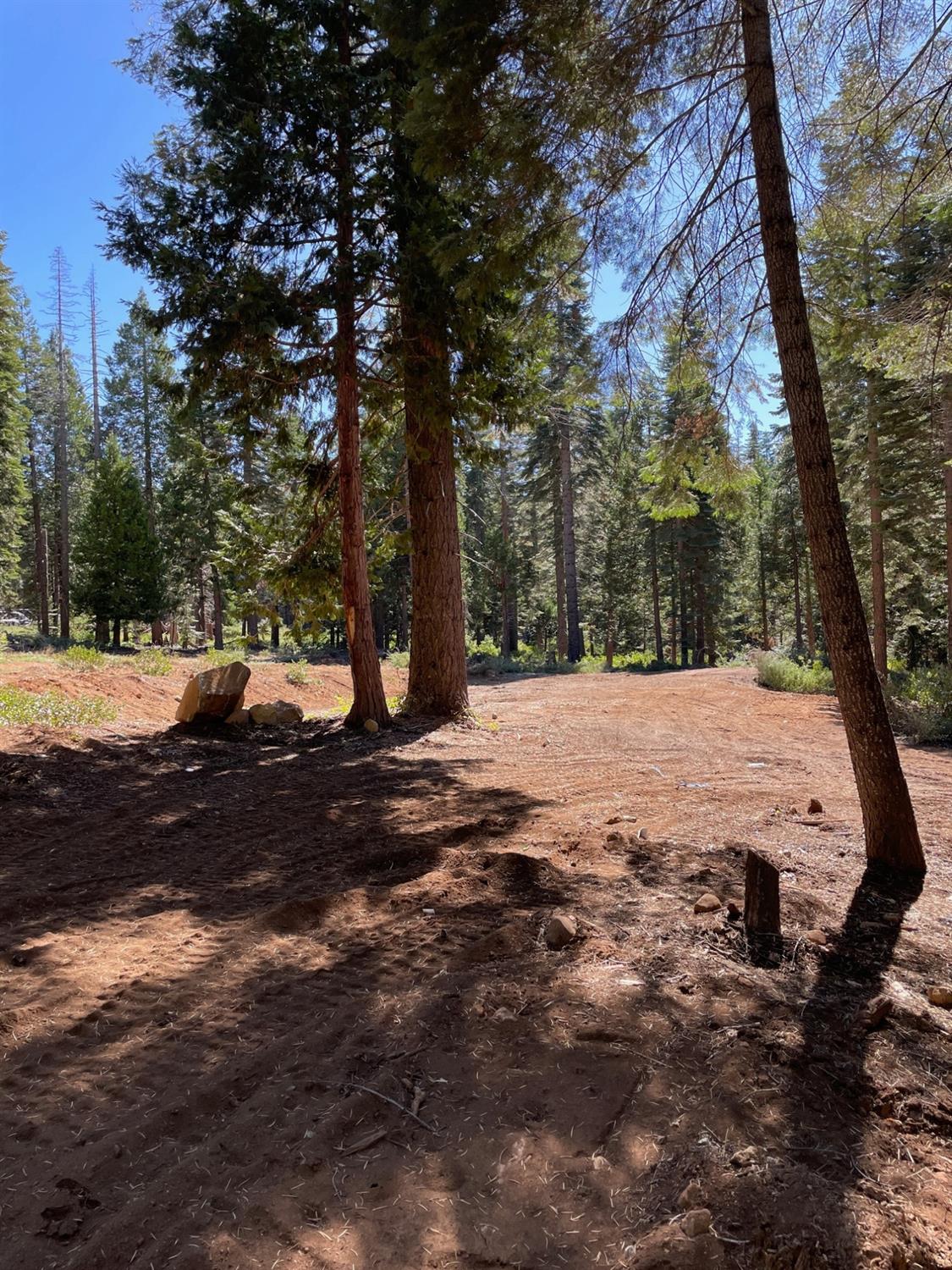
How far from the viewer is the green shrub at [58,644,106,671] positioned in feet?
47.5

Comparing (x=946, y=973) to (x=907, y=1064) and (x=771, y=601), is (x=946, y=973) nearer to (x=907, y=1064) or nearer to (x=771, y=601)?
(x=907, y=1064)

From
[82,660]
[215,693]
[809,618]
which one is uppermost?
[809,618]

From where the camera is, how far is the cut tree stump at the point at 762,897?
3336 millimetres

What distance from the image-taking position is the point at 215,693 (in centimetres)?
966

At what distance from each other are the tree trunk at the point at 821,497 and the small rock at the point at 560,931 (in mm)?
2079

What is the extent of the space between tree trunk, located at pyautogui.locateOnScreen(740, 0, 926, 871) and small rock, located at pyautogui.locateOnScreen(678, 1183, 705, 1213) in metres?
2.94

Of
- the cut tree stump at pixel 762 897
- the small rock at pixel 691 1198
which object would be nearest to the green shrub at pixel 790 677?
the cut tree stump at pixel 762 897

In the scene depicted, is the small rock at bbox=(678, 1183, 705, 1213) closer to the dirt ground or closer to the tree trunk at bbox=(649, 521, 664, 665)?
the dirt ground

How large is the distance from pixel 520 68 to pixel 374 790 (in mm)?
5848

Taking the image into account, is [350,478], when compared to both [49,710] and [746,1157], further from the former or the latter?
[746,1157]

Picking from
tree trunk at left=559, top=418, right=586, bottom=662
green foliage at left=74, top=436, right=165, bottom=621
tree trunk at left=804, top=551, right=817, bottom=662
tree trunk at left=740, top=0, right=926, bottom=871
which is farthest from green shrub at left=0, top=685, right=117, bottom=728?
tree trunk at left=804, top=551, right=817, bottom=662

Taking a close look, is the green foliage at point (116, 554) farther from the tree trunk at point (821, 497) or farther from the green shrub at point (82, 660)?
the tree trunk at point (821, 497)

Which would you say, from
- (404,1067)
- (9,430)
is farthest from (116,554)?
(404,1067)

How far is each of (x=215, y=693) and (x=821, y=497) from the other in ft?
26.4
